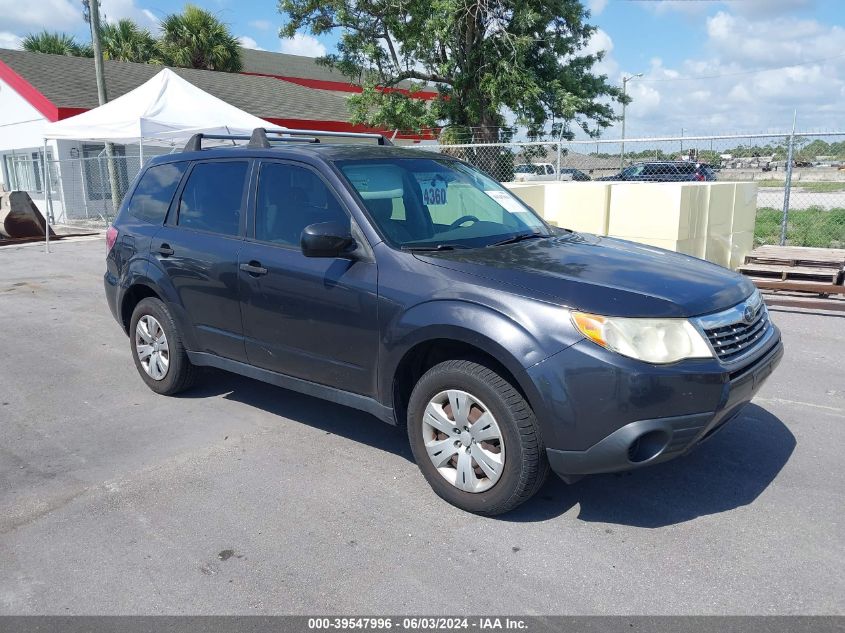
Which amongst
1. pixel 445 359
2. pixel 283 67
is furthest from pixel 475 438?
pixel 283 67

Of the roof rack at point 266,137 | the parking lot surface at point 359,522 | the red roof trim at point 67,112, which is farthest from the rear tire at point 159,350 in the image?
the red roof trim at point 67,112

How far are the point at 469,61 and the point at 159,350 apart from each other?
14280 millimetres

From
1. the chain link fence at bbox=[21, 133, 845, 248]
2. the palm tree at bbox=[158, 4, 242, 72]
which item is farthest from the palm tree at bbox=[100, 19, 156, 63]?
the chain link fence at bbox=[21, 133, 845, 248]

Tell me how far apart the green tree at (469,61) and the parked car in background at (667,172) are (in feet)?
6.55

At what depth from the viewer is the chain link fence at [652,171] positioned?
37.4 feet

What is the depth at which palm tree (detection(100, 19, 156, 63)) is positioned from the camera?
34.4 m

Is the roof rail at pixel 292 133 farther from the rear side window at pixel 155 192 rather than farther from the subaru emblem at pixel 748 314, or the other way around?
the subaru emblem at pixel 748 314

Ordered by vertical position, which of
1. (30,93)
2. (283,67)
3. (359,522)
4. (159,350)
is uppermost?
(283,67)

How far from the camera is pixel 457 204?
4.61m

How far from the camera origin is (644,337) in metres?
3.22

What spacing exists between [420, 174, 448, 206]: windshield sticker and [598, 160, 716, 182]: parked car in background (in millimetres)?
11156

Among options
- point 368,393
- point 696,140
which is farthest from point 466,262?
point 696,140

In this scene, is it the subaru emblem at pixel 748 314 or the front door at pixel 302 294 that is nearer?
the subaru emblem at pixel 748 314

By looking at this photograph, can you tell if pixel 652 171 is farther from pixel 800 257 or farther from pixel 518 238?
pixel 518 238
